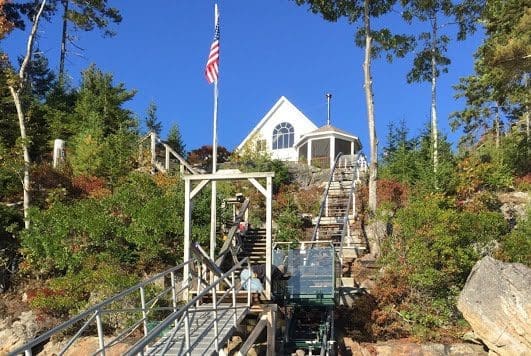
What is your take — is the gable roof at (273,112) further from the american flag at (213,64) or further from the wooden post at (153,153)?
the american flag at (213,64)

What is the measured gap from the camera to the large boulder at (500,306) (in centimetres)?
1171

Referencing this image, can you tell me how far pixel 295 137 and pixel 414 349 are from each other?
77.5 feet

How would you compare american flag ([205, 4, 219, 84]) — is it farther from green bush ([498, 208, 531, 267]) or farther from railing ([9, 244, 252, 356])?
green bush ([498, 208, 531, 267])

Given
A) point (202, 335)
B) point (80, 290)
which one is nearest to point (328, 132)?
point (80, 290)

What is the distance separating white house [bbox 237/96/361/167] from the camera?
3180cm

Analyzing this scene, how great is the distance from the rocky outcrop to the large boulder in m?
0.59

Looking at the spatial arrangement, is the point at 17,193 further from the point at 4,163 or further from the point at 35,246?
the point at 35,246

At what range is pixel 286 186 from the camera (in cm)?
2316

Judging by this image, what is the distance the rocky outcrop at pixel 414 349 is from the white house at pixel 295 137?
1888cm

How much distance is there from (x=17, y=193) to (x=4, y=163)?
3.97 ft

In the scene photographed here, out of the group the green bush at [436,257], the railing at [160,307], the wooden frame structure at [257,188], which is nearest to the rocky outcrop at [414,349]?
the green bush at [436,257]

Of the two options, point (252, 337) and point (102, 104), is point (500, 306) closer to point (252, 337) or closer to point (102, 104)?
point (252, 337)

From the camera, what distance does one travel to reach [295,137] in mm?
35375

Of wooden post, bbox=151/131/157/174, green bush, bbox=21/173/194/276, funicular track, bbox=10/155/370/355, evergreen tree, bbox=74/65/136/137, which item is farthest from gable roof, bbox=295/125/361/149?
green bush, bbox=21/173/194/276
